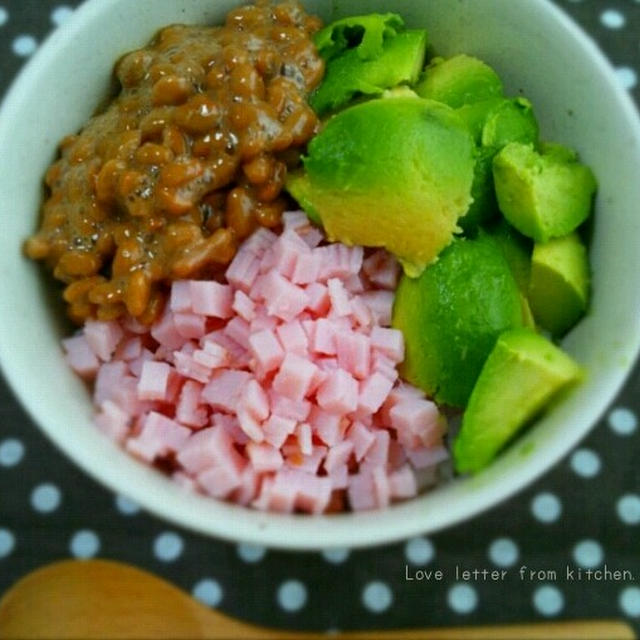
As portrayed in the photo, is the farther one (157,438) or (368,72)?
(368,72)

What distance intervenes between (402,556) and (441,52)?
746mm

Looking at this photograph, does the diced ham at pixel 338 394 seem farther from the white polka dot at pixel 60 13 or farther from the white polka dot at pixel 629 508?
the white polka dot at pixel 60 13

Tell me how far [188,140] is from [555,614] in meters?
0.81

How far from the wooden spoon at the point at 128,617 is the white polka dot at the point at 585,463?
8.3 inches

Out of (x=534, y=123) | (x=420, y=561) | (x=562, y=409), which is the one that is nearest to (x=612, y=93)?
(x=534, y=123)

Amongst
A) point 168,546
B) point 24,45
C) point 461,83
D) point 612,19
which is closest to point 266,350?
point 168,546

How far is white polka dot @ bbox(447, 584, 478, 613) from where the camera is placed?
3.79ft

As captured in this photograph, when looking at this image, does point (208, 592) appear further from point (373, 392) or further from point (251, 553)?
point (373, 392)

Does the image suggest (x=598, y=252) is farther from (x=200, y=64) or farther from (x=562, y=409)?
(x=200, y=64)

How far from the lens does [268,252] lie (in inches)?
43.0

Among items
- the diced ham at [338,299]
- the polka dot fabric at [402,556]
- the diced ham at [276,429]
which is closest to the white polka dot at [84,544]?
the polka dot fabric at [402,556]

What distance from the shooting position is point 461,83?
1.18 metres

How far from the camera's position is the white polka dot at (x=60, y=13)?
5.05 feet

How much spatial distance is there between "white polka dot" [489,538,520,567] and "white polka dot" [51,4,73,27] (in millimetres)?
1184
